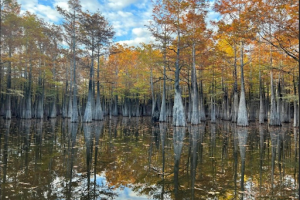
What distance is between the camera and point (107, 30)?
23.4 metres

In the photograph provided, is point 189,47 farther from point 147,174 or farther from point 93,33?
point 147,174

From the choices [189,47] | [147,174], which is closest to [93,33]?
[189,47]

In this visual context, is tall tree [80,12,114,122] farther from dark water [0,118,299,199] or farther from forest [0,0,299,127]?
dark water [0,118,299,199]

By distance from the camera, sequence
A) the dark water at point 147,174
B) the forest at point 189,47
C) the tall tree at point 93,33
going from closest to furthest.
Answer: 1. the dark water at point 147,174
2. the forest at point 189,47
3. the tall tree at point 93,33

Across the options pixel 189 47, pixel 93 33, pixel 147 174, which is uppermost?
pixel 93 33

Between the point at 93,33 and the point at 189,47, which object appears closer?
the point at 189,47

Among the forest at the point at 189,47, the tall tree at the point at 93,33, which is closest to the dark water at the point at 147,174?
the forest at the point at 189,47

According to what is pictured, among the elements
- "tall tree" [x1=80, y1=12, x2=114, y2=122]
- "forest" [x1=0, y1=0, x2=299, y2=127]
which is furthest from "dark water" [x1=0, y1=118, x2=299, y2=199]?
"tall tree" [x1=80, y1=12, x2=114, y2=122]

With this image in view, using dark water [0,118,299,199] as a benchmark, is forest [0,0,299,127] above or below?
above

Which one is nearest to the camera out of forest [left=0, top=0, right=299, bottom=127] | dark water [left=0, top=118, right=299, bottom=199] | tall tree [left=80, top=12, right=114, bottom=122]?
dark water [left=0, top=118, right=299, bottom=199]

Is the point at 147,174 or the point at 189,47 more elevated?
the point at 189,47

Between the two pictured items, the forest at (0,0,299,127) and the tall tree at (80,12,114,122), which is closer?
the forest at (0,0,299,127)

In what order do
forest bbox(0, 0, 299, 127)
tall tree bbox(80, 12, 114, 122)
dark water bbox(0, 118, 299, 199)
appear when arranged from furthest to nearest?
tall tree bbox(80, 12, 114, 122) → forest bbox(0, 0, 299, 127) → dark water bbox(0, 118, 299, 199)

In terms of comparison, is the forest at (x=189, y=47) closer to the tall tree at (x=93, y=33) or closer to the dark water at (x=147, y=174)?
the tall tree at (x=93, y=33)
